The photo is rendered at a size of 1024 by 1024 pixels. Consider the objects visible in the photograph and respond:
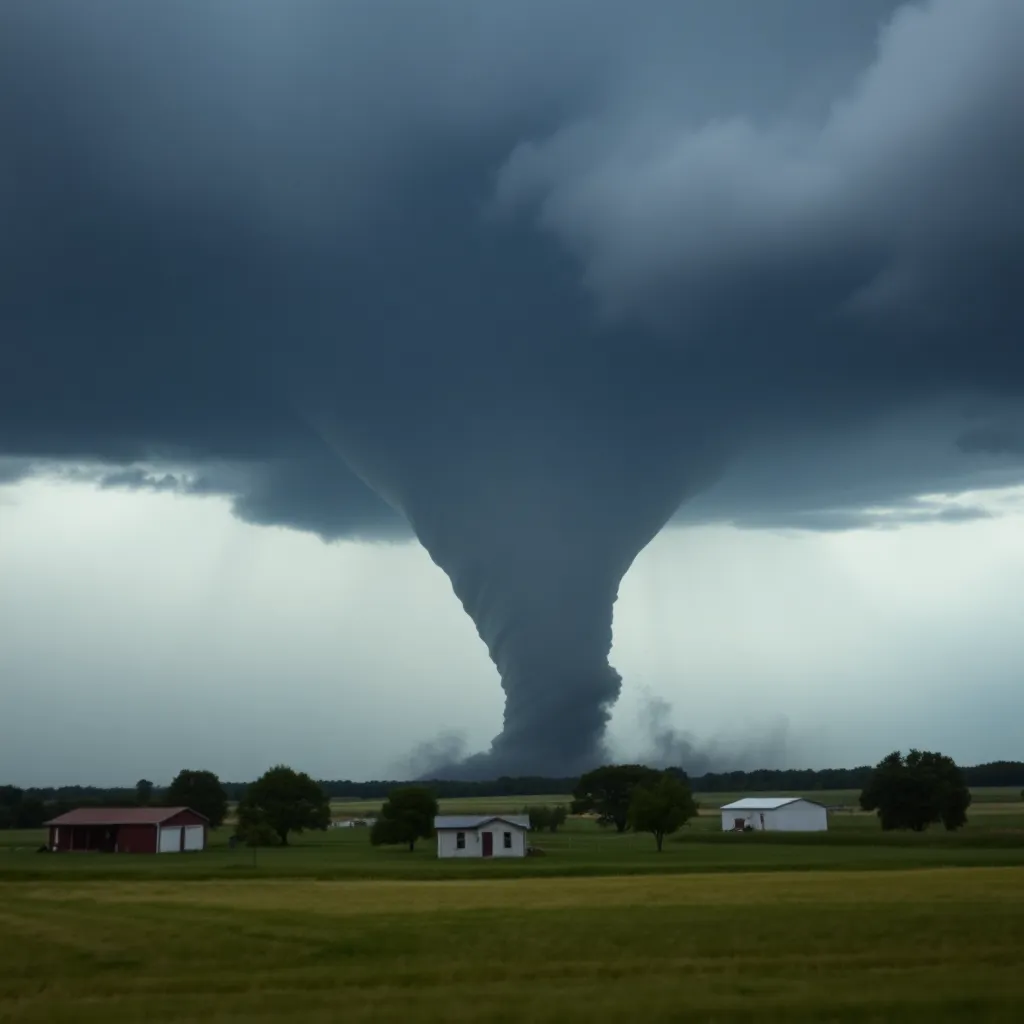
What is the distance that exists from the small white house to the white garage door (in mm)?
27271

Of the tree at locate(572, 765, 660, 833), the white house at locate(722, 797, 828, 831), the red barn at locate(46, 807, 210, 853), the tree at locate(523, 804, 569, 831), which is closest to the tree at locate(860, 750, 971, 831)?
the white house at locate(722, 797, 828, 831)

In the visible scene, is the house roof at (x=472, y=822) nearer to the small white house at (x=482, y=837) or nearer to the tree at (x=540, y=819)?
the small white house at (x=482, y=837)

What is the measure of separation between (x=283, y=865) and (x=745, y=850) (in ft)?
115

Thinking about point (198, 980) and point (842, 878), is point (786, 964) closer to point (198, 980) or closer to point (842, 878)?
point (198, 980)

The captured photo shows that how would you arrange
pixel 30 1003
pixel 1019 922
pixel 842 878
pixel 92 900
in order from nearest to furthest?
pixel 30 1003, pixel 1019 922, pixel 92 900, pixel 842 878

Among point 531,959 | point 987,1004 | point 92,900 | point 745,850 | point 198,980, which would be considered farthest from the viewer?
point 745,850

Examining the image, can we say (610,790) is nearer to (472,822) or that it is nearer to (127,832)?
(472,822)

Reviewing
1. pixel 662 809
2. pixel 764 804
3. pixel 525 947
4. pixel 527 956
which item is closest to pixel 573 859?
pixel 662 809

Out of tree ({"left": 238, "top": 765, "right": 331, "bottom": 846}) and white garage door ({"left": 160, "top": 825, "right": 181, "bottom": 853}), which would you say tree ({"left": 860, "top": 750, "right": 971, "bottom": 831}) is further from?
white garage door ({"left": 160, "top": 825, "right": 181, "bottom": 853})

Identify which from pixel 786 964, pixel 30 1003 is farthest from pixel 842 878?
pixel 30 1003

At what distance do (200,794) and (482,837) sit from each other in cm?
5696

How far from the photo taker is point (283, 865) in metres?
73.3

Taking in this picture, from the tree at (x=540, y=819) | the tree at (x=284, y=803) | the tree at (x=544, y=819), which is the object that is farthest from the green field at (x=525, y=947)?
the tree at (x=544, y=819)

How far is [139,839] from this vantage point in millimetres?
104875
